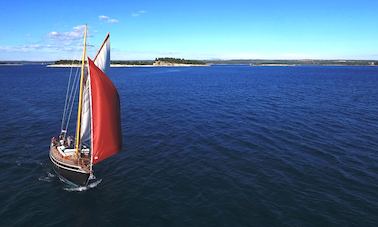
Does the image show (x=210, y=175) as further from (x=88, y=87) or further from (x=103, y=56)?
(x=103, y=56)

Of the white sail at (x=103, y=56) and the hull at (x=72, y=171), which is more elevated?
the white sail at (x=103, y=56)

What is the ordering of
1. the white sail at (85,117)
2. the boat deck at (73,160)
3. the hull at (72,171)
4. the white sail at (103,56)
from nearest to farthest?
the hull at (72,171)
the white sail at (103,56)
the boat deck at (73,160)
the white sail at (85,117)

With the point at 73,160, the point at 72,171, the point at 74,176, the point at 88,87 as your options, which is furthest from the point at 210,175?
the point at 88,87

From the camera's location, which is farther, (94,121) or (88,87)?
(88,87)

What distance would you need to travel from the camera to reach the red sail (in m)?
25.6

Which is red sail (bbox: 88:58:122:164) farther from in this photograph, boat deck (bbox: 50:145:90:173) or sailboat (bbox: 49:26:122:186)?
boat deck (bbox: 50:145:90:173)

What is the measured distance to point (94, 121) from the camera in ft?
84.3

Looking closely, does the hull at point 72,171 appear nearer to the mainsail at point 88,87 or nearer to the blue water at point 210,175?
the blue water at point 210,175

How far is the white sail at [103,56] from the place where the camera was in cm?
2692

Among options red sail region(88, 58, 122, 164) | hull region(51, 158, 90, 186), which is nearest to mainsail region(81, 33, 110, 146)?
red sail region(88, 58, 122, 164)

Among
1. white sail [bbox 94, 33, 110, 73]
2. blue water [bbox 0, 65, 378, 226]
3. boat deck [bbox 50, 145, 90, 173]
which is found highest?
white sail [bbox 94, 33, 110, 73]

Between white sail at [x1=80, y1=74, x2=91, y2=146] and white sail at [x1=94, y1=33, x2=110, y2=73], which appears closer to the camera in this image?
white sail at [x1=94, y1=33, x2=110, y2=73]

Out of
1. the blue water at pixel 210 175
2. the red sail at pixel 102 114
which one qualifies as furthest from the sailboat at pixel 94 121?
the blue water at pixel 210 175

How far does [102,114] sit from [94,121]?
3.04ft
